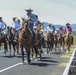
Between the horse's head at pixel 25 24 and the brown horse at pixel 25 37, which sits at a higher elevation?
the horse's head at pixel 25 24

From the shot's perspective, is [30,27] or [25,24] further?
[30,27]

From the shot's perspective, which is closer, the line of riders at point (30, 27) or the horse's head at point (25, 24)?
the horse's head at point (25, 24)

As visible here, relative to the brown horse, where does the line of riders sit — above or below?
above

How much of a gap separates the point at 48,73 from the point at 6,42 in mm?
11896

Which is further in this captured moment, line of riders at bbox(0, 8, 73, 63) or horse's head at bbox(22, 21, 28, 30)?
line of riders at bbox(0, 8, 73, 63)

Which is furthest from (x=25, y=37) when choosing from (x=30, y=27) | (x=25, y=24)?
(x=25, y=24)

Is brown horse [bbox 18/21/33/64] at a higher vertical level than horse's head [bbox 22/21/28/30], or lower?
lower

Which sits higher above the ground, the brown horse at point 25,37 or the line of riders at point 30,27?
the line of riders at point 30,27

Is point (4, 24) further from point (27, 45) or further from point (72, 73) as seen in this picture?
point (72, 73)

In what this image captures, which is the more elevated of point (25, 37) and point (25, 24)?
point (25, 24)

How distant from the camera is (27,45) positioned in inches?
803

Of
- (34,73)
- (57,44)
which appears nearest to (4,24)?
(34,73)

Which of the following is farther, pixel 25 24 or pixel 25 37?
pixel 25 37

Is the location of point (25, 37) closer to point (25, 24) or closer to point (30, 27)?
point (30, 27)
